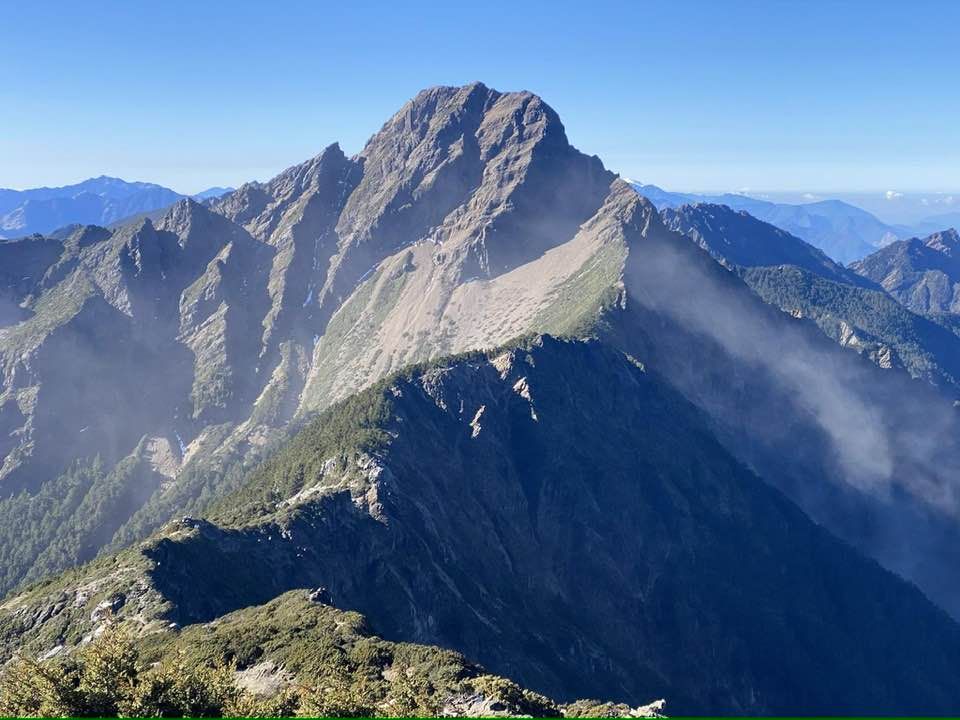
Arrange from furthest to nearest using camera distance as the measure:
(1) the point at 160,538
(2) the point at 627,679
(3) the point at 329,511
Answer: (2) the point at 627,679 → (3) the point at 329,511 → (1) the point at 160,538

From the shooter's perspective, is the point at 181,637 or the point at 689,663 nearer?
the point at 181,637

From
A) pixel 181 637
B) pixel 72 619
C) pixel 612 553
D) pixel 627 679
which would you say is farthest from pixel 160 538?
pixel 612 553

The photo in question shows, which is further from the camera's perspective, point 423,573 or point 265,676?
point 423,573

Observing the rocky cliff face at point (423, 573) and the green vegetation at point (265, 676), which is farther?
the rocky cliff face at point (423, 573)

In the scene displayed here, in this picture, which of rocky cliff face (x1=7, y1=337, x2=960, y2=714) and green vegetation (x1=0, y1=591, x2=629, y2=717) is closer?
green vegetation (x1=0, y1=591, x2=629, y2=717)

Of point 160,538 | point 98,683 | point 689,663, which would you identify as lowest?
point 689,663

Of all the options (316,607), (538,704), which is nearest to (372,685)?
(538,704)

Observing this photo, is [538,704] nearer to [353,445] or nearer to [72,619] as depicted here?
[72,619]

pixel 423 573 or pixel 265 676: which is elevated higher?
pixel 265 676

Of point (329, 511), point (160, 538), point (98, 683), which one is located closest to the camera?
point (98, 683)

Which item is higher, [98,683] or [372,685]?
[98,683]
